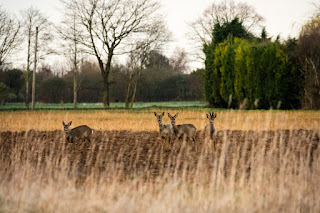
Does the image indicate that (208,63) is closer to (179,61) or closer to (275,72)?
(275,72)

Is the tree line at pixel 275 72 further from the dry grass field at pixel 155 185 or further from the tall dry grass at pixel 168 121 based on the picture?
the dry grass field at pixel 155 185

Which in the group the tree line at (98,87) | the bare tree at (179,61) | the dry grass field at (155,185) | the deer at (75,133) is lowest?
the dry grass field at (155,185)

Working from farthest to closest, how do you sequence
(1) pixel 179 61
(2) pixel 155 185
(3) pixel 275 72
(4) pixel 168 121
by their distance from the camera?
1. (1) pixel 179 61
2. (3) pixel 275 72
3. (4) pixel 168 121
4. (2) pixel 155 185

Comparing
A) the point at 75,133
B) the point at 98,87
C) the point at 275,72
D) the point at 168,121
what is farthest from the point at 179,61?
the point at 75,133

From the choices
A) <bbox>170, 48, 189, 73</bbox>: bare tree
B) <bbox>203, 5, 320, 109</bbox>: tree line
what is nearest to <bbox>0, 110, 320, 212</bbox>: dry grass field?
<bbox>203, 5, 320, 109</bbox>: tree line

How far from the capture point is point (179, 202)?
446 cm

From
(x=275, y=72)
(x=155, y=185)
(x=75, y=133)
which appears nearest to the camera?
(x=155, y=185)

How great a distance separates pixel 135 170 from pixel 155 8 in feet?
83.5

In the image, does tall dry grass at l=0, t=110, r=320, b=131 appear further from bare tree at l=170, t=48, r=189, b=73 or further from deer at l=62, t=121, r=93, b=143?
bare tree at l=170, t=48, r=189, b=73

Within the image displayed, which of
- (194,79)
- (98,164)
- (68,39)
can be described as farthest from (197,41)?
(98,164)

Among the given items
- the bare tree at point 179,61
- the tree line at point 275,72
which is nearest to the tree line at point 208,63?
the tree line at point 275,72

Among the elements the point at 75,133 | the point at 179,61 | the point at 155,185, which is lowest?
the point at 155,185

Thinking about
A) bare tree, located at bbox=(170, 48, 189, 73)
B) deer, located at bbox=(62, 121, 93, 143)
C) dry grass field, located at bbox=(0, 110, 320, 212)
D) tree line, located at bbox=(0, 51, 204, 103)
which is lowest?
dry grass field, located at bbox=(0, 110, 320, 212)

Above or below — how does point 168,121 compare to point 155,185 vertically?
above
